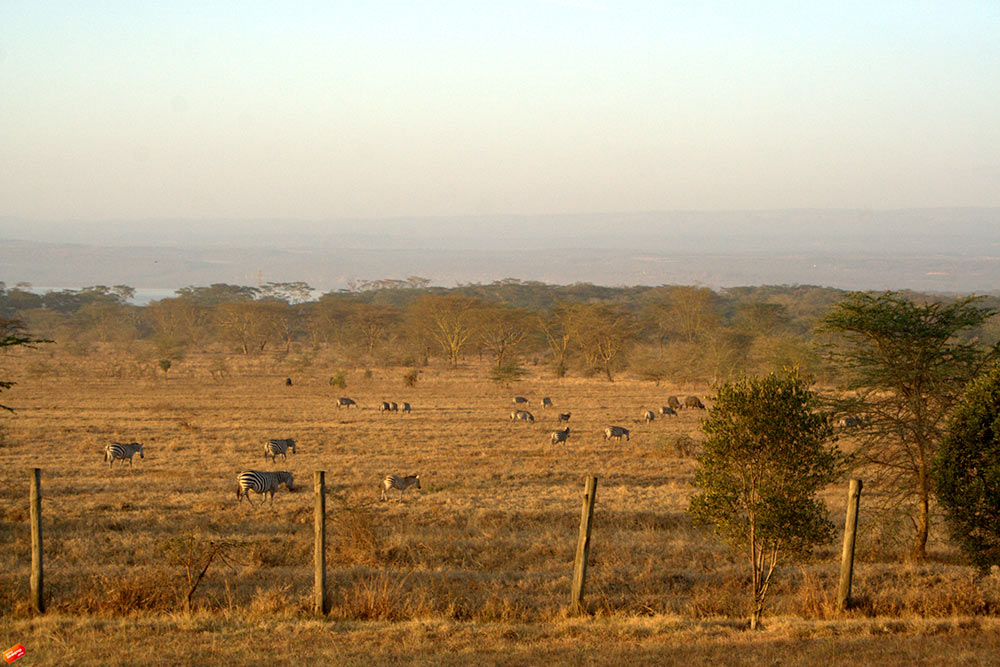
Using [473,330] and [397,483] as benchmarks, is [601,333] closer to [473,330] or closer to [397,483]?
[473,330]

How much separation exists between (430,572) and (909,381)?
8495mm

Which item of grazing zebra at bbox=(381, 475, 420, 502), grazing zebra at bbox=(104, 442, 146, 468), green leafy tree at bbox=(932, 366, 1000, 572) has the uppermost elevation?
green leafy tree at bbox=(932, 366, 1000, 572)

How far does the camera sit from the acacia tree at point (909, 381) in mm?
12945

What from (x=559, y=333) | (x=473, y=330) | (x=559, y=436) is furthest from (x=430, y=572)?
(x=559, y=333)

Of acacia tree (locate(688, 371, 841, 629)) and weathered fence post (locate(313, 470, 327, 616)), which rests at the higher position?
acacia tree (locate(688, 371, 841, 629))

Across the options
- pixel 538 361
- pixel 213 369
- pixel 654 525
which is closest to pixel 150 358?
pixel 213 369

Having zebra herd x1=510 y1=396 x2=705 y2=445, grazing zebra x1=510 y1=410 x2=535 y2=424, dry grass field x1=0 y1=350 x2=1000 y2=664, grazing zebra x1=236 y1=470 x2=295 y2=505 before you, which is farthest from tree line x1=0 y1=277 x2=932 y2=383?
grazing zebra x1=236 y1=470 x2=295 y2=505

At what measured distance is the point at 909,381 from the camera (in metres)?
13.4

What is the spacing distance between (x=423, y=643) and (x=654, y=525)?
809 cm

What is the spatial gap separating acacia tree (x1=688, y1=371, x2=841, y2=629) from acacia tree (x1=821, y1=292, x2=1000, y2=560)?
491 cm

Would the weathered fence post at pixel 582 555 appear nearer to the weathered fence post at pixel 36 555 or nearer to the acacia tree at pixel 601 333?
the weathered fence post at pixel 36 555

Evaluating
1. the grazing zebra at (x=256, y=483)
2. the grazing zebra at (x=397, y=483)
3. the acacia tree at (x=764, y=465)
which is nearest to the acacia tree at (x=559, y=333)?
the grazing zebra at (x=397, y=483)

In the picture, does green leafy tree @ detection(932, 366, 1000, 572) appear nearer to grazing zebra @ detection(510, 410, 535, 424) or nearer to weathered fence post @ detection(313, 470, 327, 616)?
weathered fence post @ detection(313, 470, 327, 616)

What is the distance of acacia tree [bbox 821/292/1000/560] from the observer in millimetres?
12945
